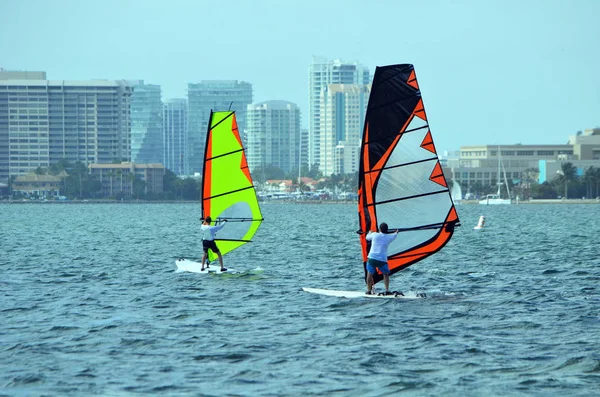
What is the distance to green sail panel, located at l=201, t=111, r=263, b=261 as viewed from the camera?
31.7 m

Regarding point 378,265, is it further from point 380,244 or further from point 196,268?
point 196,268

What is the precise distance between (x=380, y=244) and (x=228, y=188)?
989 centimetres

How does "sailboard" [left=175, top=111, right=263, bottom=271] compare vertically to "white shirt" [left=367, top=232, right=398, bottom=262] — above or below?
above

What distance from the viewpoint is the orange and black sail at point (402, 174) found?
24.0 metres

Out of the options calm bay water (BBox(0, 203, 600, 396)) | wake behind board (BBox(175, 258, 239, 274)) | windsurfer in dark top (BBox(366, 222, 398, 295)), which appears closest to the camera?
calm bay water (BBox(0, 203, 600, 396))

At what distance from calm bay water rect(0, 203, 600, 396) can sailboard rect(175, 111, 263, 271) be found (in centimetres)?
117

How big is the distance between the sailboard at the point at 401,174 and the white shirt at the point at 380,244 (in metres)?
0.96

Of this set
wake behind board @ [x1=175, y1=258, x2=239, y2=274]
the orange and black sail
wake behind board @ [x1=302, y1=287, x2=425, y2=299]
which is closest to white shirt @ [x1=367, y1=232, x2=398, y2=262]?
the orange and black sail

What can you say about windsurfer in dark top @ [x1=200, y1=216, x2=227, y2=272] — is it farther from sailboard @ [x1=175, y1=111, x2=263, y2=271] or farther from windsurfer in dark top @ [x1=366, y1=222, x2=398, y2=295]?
windsurfer in dark top @ [x1=366, y1=222, x2=398, y2=295]

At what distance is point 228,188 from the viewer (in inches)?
1256

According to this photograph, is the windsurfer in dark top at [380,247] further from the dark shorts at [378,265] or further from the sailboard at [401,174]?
the sailboard at [401,174]

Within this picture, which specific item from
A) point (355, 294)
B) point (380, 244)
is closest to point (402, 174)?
point (380, 244)

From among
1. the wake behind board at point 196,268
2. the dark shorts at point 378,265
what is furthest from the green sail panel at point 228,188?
the dark shorts at point 378,265

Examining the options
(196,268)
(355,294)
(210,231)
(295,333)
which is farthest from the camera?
(196,268)
